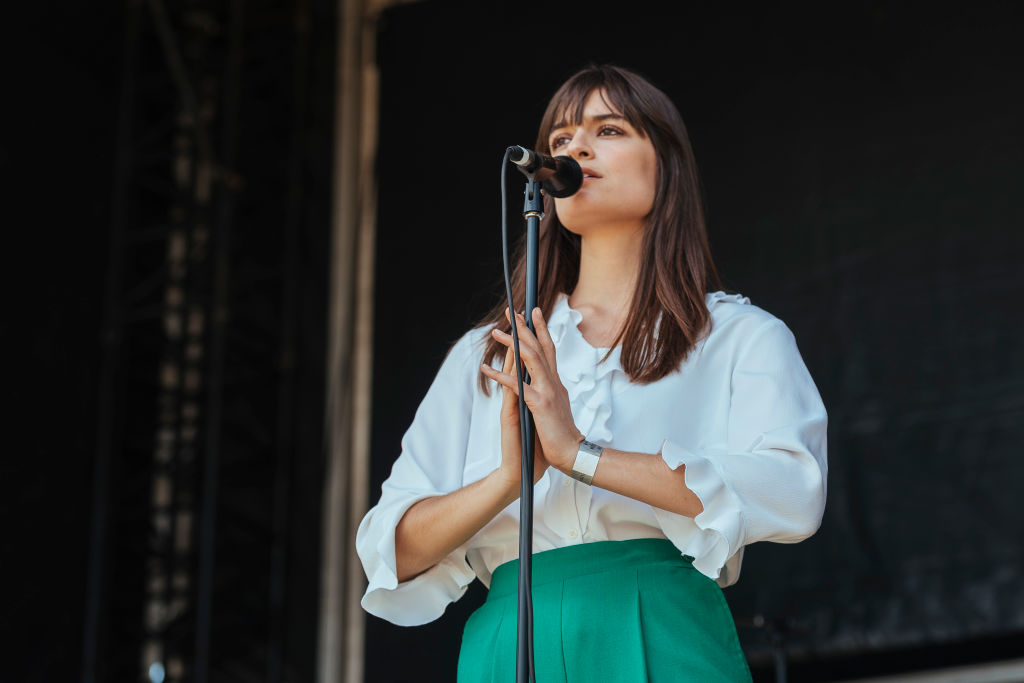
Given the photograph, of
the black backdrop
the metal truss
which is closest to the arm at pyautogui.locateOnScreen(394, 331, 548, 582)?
the black backdrop

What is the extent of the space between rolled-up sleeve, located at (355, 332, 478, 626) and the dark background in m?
1.40

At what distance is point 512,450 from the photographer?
1591 millimetres

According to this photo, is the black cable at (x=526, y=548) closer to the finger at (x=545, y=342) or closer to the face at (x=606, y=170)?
the finger at (x=545, y=342)

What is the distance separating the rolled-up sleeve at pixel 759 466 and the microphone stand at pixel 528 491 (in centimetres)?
18

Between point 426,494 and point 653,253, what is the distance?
0.52 meters

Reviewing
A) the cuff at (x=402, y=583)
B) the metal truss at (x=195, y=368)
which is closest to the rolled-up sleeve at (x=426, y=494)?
the cuff at (x=402, y=583)

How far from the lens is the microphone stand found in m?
1.39

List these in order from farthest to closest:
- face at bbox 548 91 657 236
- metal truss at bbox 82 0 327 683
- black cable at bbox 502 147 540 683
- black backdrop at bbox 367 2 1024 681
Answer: metal truss at bbox 82 0 327 683
black backdrop at bbox 367 2 1024 681
face at bbox 548 91 657 236
black cable at bbox 502 147 540 683

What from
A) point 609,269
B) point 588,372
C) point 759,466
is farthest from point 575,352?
point 759,466

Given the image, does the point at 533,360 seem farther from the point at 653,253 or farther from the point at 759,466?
the point at 653,253

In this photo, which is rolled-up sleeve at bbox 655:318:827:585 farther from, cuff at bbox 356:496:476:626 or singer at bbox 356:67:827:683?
cuff at bbox 356:496:476:626

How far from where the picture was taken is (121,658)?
425 cm

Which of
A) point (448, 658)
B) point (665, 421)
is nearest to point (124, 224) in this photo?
point (448, 658)

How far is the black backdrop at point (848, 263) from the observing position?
140 inches
